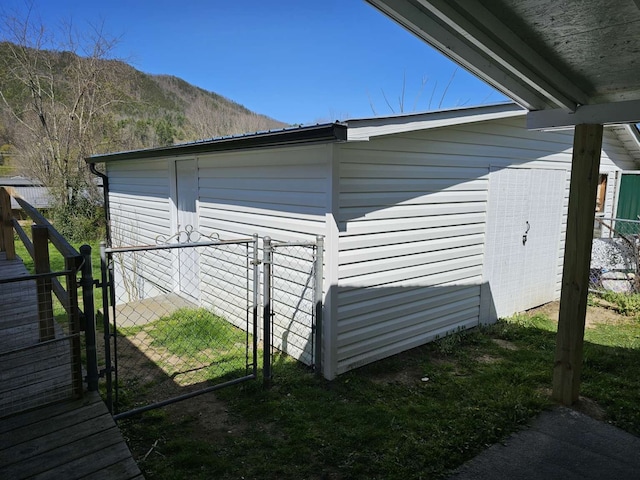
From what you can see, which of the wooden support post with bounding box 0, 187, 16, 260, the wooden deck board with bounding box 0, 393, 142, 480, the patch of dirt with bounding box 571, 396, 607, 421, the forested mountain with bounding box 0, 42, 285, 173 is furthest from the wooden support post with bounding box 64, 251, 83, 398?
the forested mountain with bounding box 0, 42, 285, 173

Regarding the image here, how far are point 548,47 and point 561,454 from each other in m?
2.66

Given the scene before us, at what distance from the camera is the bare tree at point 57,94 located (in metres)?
14.1

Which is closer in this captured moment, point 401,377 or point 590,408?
point 590,408

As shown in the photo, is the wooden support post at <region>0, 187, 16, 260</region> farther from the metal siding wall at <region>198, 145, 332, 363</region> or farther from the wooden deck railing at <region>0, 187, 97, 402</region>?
the metal siding wall at <region>198, 145, 332, 363</region>

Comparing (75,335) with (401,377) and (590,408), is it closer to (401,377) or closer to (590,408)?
(401,377)

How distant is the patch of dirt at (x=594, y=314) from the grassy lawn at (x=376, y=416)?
99 cm

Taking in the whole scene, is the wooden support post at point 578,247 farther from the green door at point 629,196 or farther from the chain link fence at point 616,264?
the green door at point 629,196

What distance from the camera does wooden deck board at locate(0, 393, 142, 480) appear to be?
192 centimetres

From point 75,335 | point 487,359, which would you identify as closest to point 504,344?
point 487,359

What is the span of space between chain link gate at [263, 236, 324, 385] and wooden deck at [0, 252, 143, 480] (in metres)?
1.60

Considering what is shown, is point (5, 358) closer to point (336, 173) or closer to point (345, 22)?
point (336, 173)

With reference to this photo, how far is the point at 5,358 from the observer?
9.51ft

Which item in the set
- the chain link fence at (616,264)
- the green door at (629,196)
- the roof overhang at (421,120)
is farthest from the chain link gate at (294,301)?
the green door at (629,196)

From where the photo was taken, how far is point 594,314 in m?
6.18
